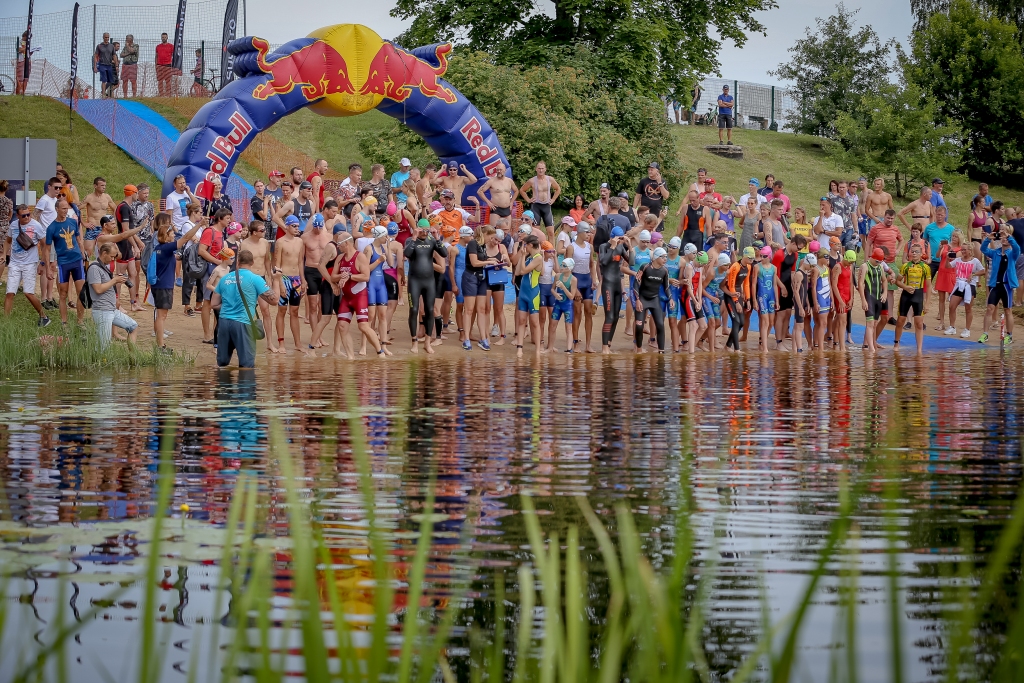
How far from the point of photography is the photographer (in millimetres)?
22250

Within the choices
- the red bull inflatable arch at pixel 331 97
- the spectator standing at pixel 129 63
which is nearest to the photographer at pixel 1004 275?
the red bull inflatable arch at pixel 331 97

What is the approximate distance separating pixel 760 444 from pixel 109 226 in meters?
11.0

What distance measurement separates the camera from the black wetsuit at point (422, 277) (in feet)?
61.9

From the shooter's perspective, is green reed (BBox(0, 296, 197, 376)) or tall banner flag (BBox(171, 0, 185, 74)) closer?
green reed (BBox(0, 296, 197, 376))

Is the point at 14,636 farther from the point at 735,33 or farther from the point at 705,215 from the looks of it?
the point at 735,33

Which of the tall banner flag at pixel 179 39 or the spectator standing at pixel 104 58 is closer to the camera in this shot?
the spectator standing at pixel 104 58

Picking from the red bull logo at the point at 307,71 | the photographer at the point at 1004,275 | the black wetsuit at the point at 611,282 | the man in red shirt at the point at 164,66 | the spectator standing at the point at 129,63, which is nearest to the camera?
the black wetsuit at the point at 611,282

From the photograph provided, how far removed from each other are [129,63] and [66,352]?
80.9 feet

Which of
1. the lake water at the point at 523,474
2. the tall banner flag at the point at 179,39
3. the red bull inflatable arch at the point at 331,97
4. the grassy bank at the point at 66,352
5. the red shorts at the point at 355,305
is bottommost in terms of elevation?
the lake water at the point at 523,474

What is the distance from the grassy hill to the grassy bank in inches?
642

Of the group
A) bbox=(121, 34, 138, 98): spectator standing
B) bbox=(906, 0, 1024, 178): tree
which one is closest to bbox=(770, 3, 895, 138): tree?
bbox=(906, 0, 1024, 178): tree

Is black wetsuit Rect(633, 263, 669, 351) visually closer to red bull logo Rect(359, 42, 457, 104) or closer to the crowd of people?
the crowd of people

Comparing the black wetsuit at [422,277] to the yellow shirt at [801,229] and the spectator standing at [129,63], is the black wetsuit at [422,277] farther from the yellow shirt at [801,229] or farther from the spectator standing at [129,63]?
the spectator standing at [129,63]

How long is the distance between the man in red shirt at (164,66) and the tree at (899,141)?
20718 mm
